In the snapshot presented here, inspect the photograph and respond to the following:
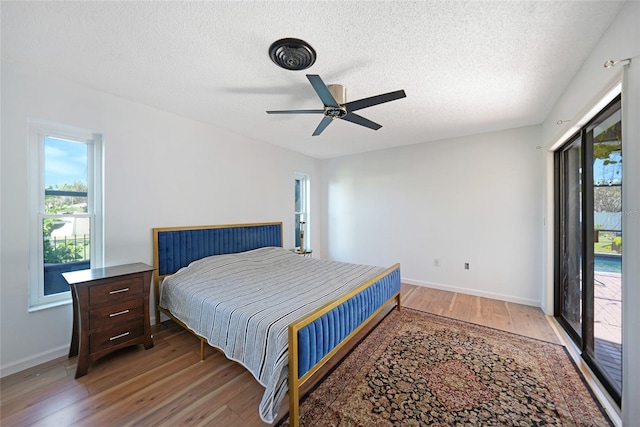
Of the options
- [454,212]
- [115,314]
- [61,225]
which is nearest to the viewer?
[115,314]

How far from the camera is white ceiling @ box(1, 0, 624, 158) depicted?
4.73 feet

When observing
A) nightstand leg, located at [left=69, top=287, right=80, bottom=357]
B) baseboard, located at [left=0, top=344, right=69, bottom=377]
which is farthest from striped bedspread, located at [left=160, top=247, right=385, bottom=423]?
baseboard, located at [left=0, top=344, right=69, bottom=377]

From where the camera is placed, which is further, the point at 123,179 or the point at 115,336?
the point at 123,179

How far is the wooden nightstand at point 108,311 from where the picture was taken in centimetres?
194

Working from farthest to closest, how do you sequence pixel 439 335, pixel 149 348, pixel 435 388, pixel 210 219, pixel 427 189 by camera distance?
pixel 427 189, pixel 210 219, pixel 439 335, pixel 149 348, pixel 435 388

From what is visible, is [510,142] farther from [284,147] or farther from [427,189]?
[284,147]

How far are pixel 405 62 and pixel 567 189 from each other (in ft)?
8.13

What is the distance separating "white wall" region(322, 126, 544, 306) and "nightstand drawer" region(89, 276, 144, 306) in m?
3.75

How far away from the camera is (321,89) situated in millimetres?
1784

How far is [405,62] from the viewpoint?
1.92 meters

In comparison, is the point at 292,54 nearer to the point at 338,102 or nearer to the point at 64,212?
the point at 338,102

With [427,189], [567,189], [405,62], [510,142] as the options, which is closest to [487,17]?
[405,62]

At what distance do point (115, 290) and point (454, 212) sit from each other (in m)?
4.49

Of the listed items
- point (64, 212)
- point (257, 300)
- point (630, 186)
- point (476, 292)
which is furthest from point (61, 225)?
point (476, 292)
